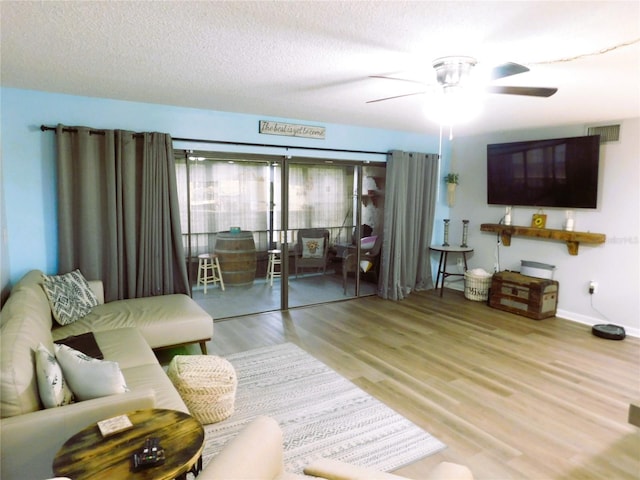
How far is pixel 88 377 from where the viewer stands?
1907mm

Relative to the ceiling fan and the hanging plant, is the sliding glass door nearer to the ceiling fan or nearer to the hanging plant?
the hanging plant

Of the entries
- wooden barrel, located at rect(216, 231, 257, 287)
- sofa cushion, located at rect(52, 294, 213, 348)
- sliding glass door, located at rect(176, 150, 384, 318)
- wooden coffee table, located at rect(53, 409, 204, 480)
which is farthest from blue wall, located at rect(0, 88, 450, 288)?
wooden coffee table, located at rect(53, 409, 204, 480)

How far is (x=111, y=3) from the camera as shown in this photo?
1.78m

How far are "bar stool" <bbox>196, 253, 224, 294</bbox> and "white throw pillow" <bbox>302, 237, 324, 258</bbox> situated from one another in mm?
1189

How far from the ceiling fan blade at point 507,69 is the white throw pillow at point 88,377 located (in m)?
2.53

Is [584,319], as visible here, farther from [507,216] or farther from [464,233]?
[464,233]

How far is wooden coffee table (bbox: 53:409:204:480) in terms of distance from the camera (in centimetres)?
143

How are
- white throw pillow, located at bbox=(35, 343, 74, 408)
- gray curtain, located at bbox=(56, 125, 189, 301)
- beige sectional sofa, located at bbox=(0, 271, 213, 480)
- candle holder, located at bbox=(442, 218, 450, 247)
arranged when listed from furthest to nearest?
candle holder, located at bbox=(442, 218, 450, 247)
gray curtain, located at bbox=(56, 125, 189, 301)
white throw pillow, located at bbox=(35, 343, 74, 408)
beige sectional sofa, located at bbox=(0, 271, 213, 480)

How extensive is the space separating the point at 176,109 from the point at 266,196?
142cm

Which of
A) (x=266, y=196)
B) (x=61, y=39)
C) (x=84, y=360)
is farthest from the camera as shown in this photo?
(x=266, y=196)

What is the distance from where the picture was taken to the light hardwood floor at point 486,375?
239 centimetres

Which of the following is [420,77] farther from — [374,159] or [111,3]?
[374,159]

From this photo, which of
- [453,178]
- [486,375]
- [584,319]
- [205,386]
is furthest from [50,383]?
[453,178]

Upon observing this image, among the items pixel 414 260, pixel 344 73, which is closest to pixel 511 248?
pixel 414 260
